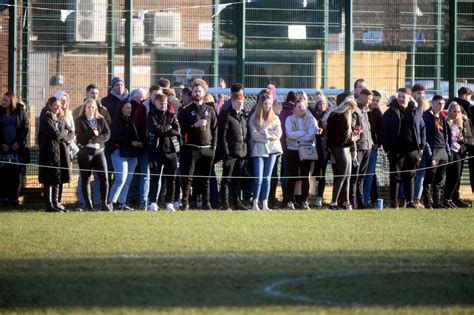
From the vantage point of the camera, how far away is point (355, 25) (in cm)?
2144

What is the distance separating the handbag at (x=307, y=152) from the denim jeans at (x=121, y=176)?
9.14ft

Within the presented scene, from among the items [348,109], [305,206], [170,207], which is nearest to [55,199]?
[170,207]

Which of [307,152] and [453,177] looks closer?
[307,152]

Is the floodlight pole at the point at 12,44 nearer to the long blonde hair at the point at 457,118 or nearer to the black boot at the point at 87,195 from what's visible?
the black boot at the point at 87,195

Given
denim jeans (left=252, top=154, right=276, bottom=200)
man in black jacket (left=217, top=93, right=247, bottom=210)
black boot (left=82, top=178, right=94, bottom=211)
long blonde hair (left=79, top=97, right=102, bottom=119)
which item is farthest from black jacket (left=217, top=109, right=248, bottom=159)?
black boot (left=82, top=178, right=94, bottom=211)

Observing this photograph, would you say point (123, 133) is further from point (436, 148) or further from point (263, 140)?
point (436, 148)

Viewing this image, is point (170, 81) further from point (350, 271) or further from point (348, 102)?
point (350, 271)

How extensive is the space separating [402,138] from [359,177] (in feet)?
3.20

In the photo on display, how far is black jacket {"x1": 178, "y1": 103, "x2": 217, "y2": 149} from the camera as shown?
687 inches

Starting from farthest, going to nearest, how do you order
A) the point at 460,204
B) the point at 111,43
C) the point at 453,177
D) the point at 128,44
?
the point at 111,43 < the point at 128,44 < the point at 460,204 < the point at 453,177

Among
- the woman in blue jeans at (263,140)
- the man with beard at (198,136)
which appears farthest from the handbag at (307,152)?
the man with beard at (198,136)

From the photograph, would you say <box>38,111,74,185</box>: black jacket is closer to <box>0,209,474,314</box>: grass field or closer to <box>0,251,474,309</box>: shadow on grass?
<box>0,209,474,314</box>: grass field

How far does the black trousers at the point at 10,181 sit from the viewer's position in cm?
1792

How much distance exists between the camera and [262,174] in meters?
18.1
